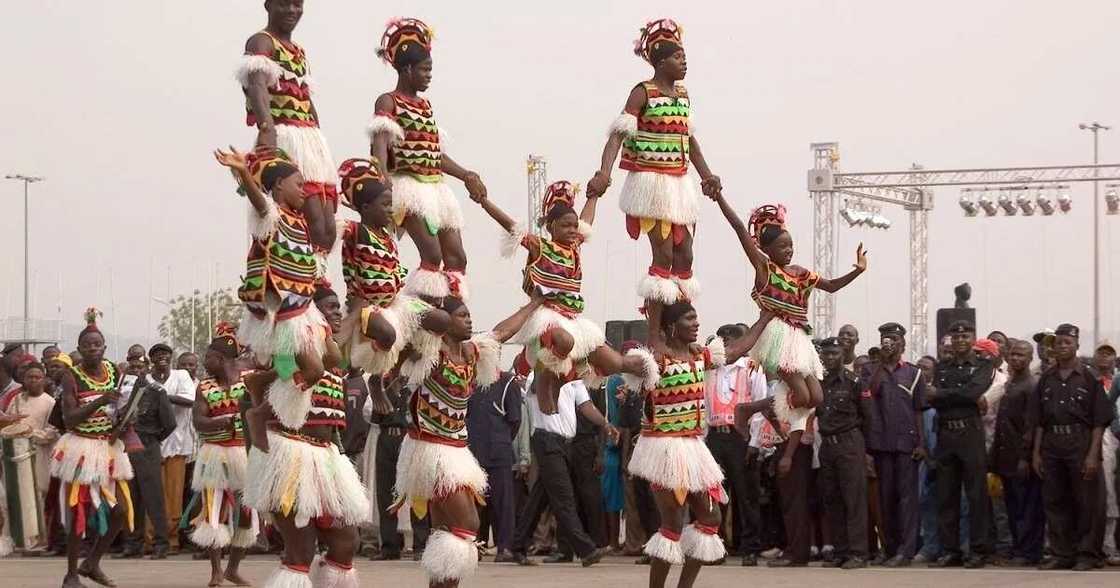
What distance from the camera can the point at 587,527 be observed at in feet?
54.0

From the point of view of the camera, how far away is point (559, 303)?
11125 millimetres

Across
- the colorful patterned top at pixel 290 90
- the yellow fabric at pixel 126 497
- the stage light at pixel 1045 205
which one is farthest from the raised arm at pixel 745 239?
the stage light at pixel 1045 205

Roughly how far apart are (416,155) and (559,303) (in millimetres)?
1324

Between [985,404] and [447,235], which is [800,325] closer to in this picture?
[447,235]

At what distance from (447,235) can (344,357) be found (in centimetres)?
166

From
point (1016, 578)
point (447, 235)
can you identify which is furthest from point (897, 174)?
point (447, 235)

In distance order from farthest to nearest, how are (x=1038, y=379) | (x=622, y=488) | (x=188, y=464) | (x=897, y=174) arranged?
(x=897, y=174) → (x=188, y=464) → (x=622, y=488) → (x=1038, y=379)

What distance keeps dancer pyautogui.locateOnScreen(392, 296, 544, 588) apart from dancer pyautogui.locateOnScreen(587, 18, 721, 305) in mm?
1613

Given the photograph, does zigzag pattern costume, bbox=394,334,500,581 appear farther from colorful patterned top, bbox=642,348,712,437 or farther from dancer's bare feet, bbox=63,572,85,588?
dancer's bare feet, bbox=63,572,85,588

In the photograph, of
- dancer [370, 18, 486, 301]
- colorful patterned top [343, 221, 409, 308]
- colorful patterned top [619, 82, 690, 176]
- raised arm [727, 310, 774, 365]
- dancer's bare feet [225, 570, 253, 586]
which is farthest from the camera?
dancer's bare feet [225, 570, 253, 586]

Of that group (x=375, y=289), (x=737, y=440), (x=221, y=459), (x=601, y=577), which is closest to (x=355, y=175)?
(x=375, y=289)

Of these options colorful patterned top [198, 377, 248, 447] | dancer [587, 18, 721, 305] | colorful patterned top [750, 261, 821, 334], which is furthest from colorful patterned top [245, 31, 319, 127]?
colorful patterned top [198, 377, 248, 447]

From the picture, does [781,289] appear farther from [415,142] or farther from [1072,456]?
[1072,456]

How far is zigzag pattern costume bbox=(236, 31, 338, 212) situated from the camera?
10.0 m
